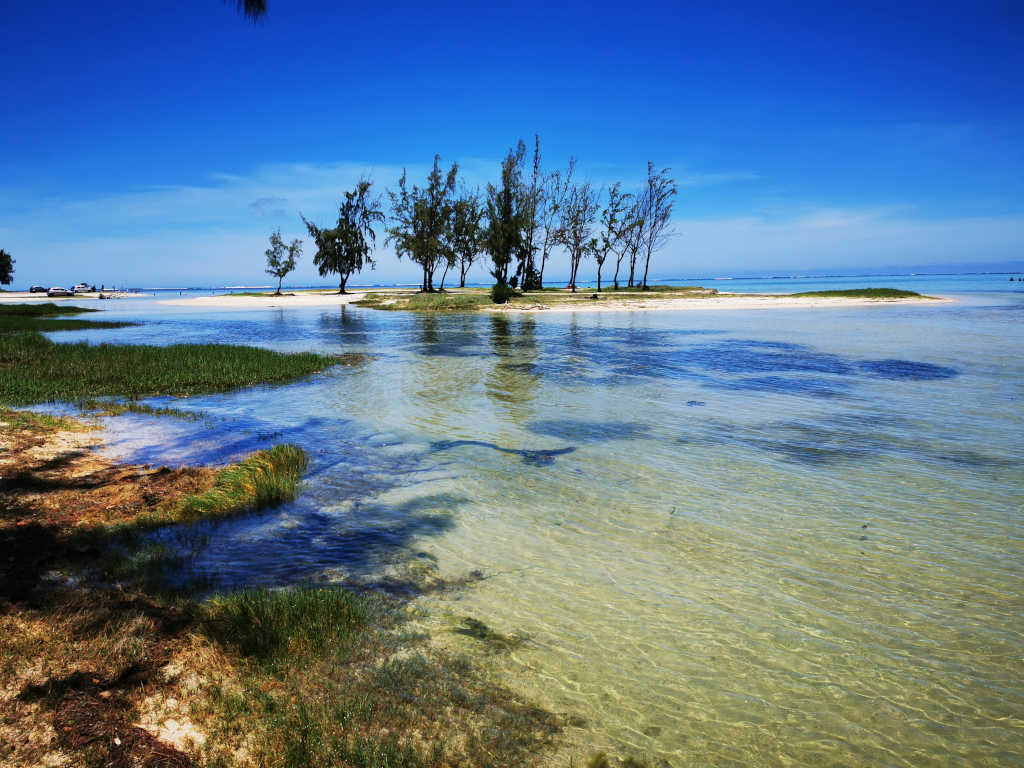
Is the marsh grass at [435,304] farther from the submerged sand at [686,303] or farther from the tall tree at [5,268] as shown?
the tall tree at [5,268]

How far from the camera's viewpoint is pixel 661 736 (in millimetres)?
3830

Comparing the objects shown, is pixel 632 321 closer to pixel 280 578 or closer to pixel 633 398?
pixel 633 398

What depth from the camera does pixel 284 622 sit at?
4598 mm

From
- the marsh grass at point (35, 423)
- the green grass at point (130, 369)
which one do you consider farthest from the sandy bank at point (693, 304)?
Answer: the marsh grass at point (35, 423)

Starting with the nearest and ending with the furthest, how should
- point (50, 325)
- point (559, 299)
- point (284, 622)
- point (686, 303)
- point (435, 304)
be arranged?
point (284, 622), point (50, 325), point (435, 304), point (559, 299), point (686, 303)

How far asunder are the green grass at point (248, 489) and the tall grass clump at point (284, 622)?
2762 millimetres

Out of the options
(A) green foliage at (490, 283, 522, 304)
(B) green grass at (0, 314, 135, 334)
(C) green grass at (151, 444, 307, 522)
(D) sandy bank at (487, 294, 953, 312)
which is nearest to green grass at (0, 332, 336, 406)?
(C) green grass at (151, 444, 307, 522)

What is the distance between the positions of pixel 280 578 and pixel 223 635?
130 centimetres

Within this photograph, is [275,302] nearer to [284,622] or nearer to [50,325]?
[50,325]

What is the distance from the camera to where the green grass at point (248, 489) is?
744 cm

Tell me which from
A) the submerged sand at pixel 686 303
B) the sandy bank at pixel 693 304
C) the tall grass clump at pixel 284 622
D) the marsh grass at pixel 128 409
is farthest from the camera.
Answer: the submerged sand at pixel 686 303

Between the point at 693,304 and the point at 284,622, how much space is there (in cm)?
6387

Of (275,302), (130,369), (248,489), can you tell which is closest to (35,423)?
(248,489)

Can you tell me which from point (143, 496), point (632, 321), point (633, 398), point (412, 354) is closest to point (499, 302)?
point (632, 321)
